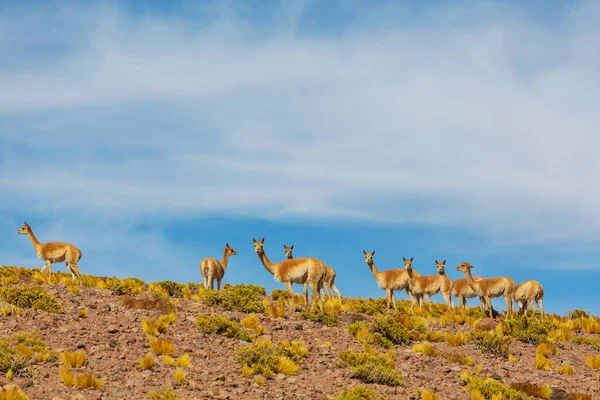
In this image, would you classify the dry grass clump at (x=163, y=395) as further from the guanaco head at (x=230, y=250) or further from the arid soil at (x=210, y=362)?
the guanaco head at (x=230, y=250)

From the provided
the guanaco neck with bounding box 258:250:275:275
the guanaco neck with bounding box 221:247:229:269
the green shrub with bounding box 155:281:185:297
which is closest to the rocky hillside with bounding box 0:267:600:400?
the guanaco neck with bounding box 258:250:275:275

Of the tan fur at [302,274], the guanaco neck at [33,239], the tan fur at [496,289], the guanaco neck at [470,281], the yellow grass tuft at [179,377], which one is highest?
the guanaco neck at [33,239]

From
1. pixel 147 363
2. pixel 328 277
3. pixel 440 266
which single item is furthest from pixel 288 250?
pixel 147 363

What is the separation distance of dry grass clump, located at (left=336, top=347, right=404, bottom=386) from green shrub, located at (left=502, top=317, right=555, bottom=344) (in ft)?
21.3

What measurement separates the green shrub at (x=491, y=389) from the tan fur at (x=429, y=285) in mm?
Result: 11207

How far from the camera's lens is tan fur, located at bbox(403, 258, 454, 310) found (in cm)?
2636

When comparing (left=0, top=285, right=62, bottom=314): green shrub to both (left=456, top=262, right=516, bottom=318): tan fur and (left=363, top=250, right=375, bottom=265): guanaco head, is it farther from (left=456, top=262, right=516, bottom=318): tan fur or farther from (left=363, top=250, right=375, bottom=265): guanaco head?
(left=456, top=262, right=516, bottom=318): tan fur

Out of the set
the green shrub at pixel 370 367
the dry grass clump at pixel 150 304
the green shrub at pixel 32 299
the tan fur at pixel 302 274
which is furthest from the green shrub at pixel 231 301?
the green shrub at pixel 370 367

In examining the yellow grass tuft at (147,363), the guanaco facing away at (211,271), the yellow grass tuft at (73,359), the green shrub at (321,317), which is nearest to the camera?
the yellow grass tuft at (73,359)

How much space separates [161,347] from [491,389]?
25.1 ft

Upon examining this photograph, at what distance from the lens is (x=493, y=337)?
1925cm

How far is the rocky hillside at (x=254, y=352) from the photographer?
13211 millimetres

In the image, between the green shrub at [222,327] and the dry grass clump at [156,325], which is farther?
the green shrub at [222,327]

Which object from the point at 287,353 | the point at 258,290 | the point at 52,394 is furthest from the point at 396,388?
the point at 258,290
